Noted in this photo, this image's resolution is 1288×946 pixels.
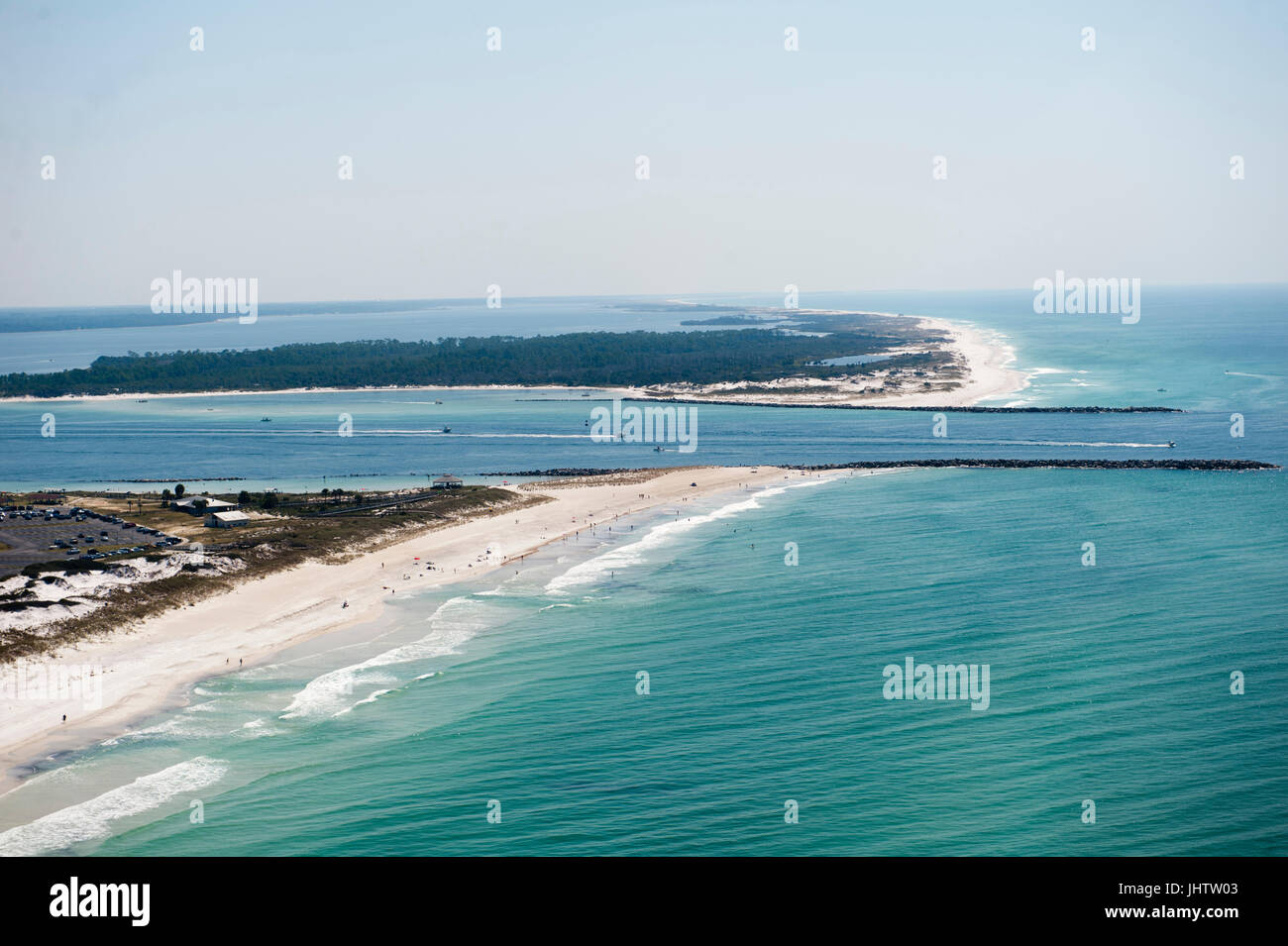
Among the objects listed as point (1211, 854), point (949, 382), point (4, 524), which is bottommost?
point (1211, 854)

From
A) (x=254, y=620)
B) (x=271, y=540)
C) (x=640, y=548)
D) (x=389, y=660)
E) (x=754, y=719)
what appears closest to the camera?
(x=754, y=719)

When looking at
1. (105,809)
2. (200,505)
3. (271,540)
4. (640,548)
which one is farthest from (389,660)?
(200,505)

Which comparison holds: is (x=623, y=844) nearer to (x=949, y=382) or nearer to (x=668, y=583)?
(x=668, y=583)

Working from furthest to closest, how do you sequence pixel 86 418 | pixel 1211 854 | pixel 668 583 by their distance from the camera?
pixel 86 418 → pixel 668 583 → pixel 1211 854

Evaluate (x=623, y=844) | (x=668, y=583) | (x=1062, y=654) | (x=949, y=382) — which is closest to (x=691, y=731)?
(x=623, y=844)

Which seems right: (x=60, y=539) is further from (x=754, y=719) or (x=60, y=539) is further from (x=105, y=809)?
(x=754, y=719)

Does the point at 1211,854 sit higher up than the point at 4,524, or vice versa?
the point at 4,524

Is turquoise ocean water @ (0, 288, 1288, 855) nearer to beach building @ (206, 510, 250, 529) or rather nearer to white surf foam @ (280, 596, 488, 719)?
white surf foam @ (280, 596, 488, 719)

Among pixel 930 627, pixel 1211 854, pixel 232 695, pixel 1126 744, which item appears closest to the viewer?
pixel 1211 854
